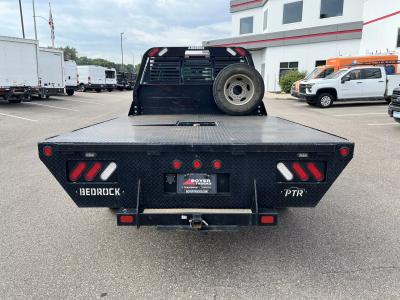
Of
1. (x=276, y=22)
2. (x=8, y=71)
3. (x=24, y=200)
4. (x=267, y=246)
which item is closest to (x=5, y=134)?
(x=24, y=200)

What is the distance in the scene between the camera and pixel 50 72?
2098 cm

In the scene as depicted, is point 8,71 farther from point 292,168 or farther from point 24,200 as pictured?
point 292,168

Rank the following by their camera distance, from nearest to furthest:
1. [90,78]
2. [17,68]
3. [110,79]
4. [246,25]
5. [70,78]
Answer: [17,68] → [70,78] → [90,78] → [110,79] → [246,25]

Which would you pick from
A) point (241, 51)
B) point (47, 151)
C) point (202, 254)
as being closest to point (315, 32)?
point (241, 51)

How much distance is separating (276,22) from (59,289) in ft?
111

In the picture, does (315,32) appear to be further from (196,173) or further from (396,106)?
(196,173)

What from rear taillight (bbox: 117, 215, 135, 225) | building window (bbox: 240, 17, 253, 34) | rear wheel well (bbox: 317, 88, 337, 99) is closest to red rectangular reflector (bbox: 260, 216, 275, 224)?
rear taillight (bbox: 117, 215, 135, 225)

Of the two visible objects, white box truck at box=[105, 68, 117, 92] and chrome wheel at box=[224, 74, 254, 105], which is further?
white box truck at box=[105, 68, 117, 92]

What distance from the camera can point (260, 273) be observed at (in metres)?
2.94

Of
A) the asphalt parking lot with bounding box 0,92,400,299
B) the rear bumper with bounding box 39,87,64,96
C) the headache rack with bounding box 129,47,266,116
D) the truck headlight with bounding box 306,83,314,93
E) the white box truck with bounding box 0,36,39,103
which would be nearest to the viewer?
the asphalt parking lot with bounding box 0,92,400,299

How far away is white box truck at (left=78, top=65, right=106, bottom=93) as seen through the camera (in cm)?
3491

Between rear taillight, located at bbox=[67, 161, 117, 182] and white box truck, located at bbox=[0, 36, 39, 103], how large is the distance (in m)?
16.8

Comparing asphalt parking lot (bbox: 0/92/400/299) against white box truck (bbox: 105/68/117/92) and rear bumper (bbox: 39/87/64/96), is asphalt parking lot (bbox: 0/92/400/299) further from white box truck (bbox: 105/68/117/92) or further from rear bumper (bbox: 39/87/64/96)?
white box truck (bbox: 105/68/117/92)

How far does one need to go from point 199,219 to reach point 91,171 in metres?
0.98
